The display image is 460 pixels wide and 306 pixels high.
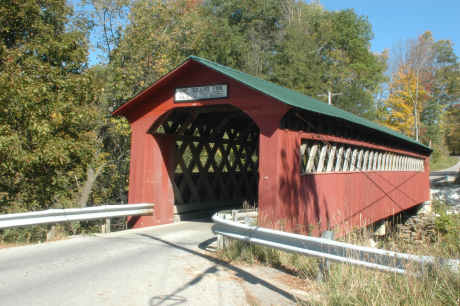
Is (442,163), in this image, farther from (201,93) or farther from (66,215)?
(66,215)

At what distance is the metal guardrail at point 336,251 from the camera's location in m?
3.67

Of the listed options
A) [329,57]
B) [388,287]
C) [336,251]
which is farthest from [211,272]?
[329,57]

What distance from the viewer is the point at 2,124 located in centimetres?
952

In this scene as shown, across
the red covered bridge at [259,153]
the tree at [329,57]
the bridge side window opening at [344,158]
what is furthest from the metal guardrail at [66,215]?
the tree at [329,57]

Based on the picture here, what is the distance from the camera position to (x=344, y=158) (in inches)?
447

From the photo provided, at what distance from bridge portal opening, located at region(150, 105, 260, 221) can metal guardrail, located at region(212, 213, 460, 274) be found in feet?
13.2

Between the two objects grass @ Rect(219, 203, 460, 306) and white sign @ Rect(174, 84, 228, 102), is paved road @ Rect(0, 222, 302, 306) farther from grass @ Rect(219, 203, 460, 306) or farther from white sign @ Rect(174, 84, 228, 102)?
white sign @ Rect(174, 84, 228, 102)

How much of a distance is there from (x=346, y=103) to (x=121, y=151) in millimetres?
27758

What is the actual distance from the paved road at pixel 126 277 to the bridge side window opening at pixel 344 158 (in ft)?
11.9

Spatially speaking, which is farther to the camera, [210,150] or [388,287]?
[210,150]

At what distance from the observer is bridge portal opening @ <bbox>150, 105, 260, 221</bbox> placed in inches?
432

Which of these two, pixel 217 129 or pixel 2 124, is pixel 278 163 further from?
pixel 2 124

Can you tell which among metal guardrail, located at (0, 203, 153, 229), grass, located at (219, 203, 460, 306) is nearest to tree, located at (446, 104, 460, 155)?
metal guardrail, located at (0, 203, 153, 229)

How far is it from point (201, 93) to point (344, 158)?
4684 millimetres
